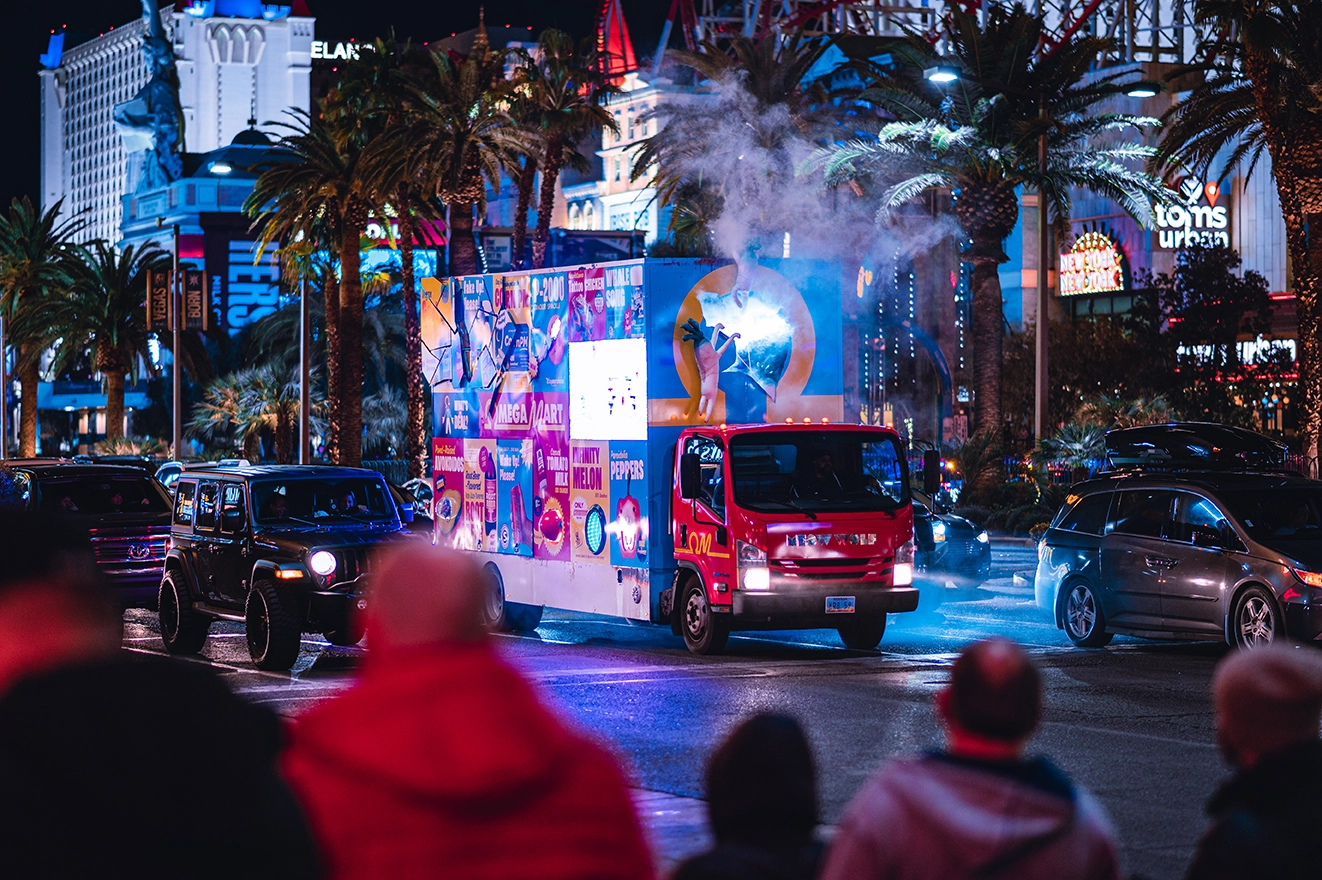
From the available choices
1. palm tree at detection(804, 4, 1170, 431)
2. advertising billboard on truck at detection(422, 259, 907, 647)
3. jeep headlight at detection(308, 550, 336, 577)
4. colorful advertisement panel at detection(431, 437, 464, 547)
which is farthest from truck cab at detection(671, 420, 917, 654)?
palm tree at detection(804, 4, 1170, 431)

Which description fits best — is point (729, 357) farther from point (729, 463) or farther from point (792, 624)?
point (792, 624)

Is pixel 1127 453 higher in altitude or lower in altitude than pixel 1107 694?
higher

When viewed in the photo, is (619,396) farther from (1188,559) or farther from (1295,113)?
(1295,113)

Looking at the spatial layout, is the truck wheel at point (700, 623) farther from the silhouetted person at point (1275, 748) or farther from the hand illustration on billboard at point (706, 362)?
the silhouetted person at point (1275, 748)

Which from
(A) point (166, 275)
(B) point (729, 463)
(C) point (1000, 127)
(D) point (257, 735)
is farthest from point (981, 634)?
(A) point (166, 275)

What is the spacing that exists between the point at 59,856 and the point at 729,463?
13.1 meters

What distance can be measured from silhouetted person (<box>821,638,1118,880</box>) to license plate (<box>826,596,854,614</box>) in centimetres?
1201

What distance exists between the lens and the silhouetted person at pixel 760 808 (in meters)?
3.59

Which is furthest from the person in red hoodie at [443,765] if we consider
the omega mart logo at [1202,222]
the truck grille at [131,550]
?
the omega mart logo at [1202,222]

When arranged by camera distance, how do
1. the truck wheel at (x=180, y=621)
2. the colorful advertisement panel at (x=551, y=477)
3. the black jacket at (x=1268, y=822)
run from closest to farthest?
1. the black jacket at (x=1268, y=822)
2. the truck wheel at (x=180, y=621)
3. the colorful advertisement panel at (x=551, y=477)

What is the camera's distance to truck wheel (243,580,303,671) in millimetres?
15102

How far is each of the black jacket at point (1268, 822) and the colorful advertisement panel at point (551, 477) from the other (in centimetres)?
1370

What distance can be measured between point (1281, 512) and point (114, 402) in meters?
50.6

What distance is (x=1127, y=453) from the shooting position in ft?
72.7
